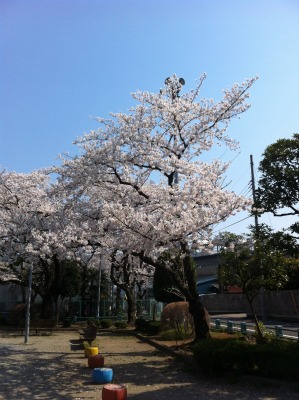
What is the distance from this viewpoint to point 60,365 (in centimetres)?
1254

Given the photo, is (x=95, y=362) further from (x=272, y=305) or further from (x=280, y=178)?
(x=272, y=305)

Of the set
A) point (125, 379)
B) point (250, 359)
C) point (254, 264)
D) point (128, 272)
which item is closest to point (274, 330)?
point (254, 264)

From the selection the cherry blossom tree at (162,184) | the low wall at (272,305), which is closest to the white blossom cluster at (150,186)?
the cherry blossom tree at (162,184)

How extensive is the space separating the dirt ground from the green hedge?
251 millimetres

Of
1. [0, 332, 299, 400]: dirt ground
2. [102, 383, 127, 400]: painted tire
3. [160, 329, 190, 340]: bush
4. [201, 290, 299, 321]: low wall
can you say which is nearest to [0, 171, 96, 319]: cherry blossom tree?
[0, 332, 299, 400]: dirt ground

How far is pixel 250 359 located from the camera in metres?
9.41

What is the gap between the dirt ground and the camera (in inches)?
335

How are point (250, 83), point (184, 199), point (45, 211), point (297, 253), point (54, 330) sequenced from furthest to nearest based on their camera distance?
point (54, 330) → point (45, 211) → point (250, 83) → point (184, 199) → point (297, 253)

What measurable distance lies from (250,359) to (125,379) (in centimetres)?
304

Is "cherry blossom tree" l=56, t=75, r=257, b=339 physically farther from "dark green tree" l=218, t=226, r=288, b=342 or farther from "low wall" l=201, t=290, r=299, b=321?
"low wall" l=201, t=290, r=299, b=321

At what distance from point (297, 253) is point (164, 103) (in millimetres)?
6453

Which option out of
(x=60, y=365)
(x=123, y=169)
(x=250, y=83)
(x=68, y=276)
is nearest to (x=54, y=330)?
(x=68, y=276)

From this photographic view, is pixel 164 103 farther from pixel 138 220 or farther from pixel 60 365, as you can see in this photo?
pixel 60 365

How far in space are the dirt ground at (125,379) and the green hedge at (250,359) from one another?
25 cm
